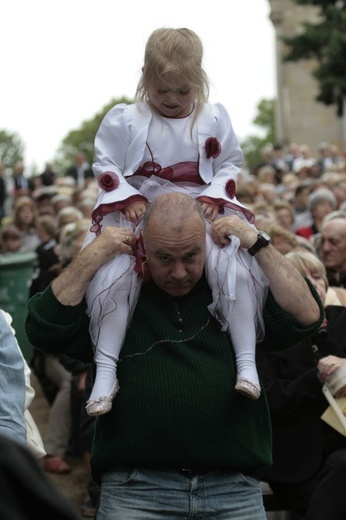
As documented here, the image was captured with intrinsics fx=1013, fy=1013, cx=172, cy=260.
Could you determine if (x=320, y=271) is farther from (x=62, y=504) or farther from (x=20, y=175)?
(x=20, y=175)

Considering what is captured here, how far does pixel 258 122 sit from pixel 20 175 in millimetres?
85287

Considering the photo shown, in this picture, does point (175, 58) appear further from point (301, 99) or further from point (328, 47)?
point (301, 99)

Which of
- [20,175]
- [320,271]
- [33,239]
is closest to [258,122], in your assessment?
[20,175]

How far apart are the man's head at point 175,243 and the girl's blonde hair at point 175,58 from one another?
19.1 inches

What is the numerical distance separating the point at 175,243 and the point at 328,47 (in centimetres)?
3041

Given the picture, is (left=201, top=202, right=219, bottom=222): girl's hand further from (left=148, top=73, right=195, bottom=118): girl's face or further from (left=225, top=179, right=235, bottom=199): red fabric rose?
(left=148, top=73, right=195, bottom=118): girl's face

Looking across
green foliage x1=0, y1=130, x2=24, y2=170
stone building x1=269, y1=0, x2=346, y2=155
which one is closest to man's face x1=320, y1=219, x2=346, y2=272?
stone building x1=269, y1=0, x2=346, y2=155

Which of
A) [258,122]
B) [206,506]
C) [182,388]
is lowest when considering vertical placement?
[258,122]

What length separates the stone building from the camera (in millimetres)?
49844

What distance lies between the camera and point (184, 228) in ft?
12.4

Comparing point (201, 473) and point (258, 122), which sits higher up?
point (201, 473)

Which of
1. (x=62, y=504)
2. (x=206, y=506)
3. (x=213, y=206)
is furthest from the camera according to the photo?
(x=213, y=206)

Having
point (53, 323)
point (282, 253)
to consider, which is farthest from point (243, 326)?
point (282, 253)

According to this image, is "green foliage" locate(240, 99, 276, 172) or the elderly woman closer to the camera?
the elderly woman
